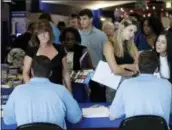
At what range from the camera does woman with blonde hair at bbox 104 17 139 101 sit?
3.27m

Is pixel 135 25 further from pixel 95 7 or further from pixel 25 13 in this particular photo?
pixel 95 7

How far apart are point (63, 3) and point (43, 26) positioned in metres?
14.7

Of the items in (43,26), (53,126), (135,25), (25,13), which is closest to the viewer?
(53,126)

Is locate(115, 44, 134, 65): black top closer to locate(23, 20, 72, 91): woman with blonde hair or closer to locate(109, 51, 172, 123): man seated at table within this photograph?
locate(23, 20, 72, 91): woman with blonde hair

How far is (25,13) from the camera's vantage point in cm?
847

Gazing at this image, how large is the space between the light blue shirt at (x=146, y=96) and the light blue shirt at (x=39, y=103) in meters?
0.39

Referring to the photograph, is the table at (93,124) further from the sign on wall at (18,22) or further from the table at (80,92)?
the sign on wall at (18,22)

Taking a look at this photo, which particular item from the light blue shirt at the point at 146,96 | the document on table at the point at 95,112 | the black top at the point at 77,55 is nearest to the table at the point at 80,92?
the black top at the point at 77,55

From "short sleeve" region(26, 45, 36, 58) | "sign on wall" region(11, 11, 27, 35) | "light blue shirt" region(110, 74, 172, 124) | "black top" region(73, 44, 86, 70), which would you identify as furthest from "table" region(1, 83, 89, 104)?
"sign on wall" region(11, 11, 27, 35)

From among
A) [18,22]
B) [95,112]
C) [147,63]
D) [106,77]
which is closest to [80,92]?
[106,77]

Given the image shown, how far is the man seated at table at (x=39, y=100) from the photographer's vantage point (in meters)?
2.38

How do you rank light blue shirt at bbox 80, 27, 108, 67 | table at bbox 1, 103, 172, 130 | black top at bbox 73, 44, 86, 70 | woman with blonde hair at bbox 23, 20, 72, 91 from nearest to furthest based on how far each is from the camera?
table at bbox 1, 103, 172, 130 < woman with blonde hair at bbox 23, 20, 72, 91 < black top at bbox 73, 44, 86, 70 < light blue shirt at bbox 80, 27, 108, 67

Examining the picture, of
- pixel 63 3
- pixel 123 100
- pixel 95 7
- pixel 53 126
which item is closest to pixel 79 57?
pixel 123 100

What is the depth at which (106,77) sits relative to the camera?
3326 mm
